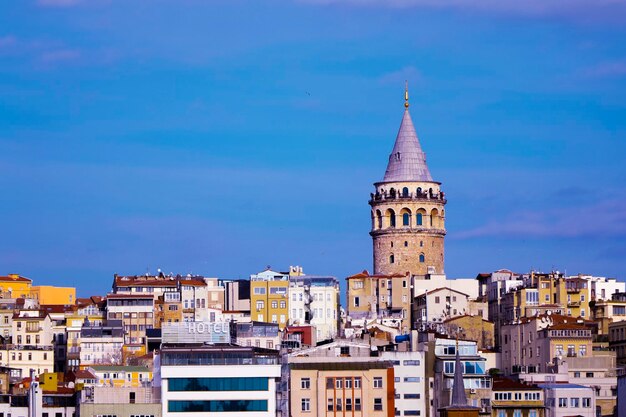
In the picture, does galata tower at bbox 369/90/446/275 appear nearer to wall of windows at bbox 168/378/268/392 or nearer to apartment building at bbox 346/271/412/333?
apartment building at bbox 346/271/412/333

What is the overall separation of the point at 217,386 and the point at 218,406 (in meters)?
0.90

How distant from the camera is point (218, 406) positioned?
4050 inches

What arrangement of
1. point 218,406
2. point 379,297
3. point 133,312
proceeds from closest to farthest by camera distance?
point 218,406
point 133,312
point 379,297

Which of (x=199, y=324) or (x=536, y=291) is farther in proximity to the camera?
(x=536, y=291)

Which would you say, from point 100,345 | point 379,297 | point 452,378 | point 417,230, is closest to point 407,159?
point 417,230

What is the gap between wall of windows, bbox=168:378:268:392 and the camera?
339 ft

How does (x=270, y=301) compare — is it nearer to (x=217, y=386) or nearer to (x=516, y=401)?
(x=516, y=401)

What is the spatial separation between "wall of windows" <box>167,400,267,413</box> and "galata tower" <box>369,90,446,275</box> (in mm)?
46719

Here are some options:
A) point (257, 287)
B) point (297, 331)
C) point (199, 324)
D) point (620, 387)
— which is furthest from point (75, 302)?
point (620, 387)

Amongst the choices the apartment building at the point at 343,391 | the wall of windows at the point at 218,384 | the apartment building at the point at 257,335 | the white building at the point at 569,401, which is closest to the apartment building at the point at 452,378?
the apartment building at the point at 343,391

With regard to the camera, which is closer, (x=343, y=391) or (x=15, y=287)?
(x=343, y=391)

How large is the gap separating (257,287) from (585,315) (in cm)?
1897

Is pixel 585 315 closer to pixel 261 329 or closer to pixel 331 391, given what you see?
pixel 261 329

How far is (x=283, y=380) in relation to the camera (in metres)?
106
